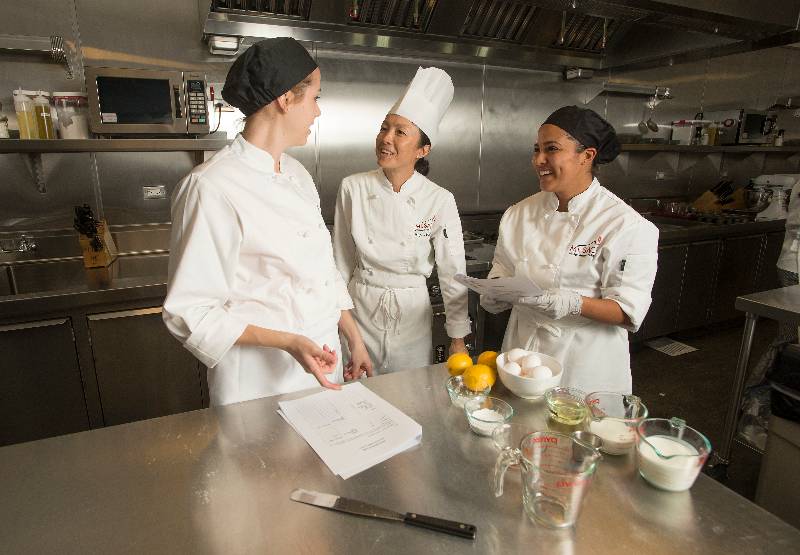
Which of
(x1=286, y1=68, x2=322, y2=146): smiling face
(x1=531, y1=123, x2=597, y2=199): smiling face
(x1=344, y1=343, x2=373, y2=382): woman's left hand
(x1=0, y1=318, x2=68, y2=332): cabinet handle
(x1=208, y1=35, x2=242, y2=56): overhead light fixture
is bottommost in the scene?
(x1=0, y1=318, x2=68, y2=332): cabinet handle

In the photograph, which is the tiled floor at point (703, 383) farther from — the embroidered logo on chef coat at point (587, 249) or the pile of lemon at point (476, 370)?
the pile of lemon at point (476, 370)

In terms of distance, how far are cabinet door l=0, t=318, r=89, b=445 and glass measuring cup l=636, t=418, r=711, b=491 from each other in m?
2.47

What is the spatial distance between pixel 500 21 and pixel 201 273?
120 inches

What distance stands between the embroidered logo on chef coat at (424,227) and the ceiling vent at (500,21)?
71.5 inches

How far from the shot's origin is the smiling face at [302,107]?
1372mm

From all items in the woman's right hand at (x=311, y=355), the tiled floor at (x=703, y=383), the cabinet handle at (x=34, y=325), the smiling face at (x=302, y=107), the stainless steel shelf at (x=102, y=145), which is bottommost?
the tiled floor at (x=703, y=383)

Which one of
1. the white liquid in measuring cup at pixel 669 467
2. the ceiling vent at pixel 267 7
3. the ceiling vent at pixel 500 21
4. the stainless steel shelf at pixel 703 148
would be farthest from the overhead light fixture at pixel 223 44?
the stainless steel shelf at pixel 703 148

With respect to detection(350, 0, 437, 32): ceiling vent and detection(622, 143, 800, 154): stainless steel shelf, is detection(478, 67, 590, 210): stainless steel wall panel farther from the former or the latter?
detection(350, 0, 437, 32): ceiling vent

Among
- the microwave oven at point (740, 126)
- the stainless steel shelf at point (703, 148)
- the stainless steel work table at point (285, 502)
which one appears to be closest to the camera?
the stainless steel work table at point (285, 502)

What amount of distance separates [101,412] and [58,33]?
217cm

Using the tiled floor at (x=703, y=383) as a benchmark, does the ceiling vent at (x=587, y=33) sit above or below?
above

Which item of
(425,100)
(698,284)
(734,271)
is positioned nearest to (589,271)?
(425,100)

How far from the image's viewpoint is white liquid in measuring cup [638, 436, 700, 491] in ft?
2.89

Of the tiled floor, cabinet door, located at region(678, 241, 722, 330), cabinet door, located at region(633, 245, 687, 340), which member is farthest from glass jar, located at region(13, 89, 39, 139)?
cabinet door, located at region(678, 241, 722, 330)
